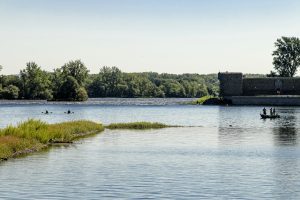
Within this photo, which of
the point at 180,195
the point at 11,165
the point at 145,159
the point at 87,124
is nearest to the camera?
the point at 180,195

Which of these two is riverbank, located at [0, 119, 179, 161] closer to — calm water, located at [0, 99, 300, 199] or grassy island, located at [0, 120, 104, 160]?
grassy island, located at [0, 120, 104, 160]

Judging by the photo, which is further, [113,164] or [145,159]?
[145,159]

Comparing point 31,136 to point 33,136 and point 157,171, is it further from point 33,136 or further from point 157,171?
point 157,171

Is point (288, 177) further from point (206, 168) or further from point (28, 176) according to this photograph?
point (28, 176)

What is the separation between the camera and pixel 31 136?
2249 inches

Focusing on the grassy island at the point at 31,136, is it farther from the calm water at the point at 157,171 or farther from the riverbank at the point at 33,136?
the calm water at the point at 157,171

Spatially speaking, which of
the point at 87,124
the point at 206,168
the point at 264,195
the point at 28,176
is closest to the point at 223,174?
the point at 206,168

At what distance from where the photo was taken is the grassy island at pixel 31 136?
49.2 meters

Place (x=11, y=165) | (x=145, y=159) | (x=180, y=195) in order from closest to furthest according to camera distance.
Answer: (x=180, y=195) → (x=11, y=165) → (x=145, y=159)

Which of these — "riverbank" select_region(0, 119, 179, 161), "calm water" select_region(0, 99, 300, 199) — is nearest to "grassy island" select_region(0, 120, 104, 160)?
"riverbank" select_region(0, 119, 179, 161)

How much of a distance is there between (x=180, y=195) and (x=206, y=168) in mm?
11273

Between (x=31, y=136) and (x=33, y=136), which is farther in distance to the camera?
(x=33, y=136)

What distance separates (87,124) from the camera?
81.8 meters

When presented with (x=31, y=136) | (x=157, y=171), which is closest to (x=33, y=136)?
(x=31, y=136)
